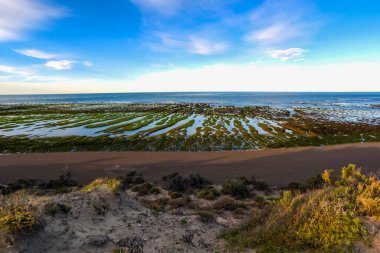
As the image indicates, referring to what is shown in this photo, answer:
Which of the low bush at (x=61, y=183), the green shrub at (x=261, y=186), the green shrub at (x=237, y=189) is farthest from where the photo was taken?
the low bush at (x=61, y=183)

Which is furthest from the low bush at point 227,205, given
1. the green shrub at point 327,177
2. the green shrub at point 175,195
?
the green shrub at point 327,177

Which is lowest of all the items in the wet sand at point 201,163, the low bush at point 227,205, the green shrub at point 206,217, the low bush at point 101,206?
the wet sand at point 201,163

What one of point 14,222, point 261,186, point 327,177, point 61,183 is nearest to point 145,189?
point 61,183

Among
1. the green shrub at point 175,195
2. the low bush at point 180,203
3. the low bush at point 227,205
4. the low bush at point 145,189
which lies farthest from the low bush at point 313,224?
the low bush at point 145,189

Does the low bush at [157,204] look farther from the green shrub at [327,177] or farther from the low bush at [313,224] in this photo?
the green shrub at [327,177]

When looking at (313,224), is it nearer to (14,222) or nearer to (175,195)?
(175,195)

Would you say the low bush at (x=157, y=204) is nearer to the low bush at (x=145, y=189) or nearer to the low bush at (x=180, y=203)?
the low bush at (x=180, y=203)

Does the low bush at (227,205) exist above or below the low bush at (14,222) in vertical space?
below

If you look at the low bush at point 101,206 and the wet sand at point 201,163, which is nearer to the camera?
the low bush at point 101,206

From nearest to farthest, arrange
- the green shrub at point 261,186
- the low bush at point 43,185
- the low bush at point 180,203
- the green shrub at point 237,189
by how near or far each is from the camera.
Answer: the low bush at point 180,203, the green shrub at point 237,189, the low bush at point 43,185, the green shrub at point 261,186
